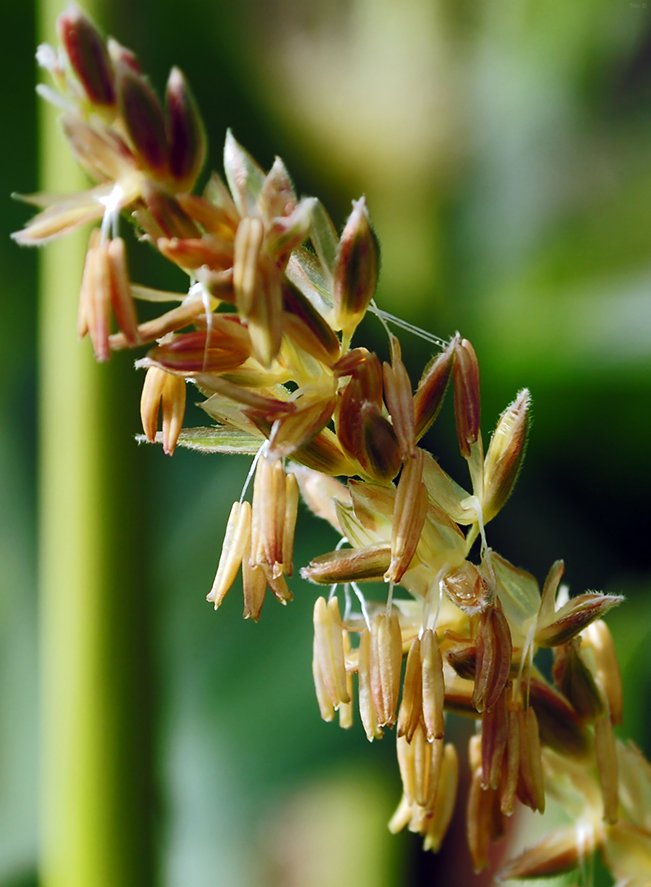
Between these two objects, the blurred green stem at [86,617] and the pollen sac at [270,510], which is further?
the blurred green stem at [86,617]

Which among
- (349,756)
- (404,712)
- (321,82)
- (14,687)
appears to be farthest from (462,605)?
(321,82)

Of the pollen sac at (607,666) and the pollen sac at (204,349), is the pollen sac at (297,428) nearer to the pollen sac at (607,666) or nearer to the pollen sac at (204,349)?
the pollen sac at (204,349)

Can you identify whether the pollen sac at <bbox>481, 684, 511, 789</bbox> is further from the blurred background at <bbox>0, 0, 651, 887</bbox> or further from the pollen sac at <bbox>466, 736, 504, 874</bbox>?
the blurred background at <bbox>0, 0, 651, 887</bbox>

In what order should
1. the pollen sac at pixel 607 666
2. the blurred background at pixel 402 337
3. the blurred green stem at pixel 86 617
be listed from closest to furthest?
the pollen sac at pixel 607 666 < the blurred green stem at pixel 86 617 < the blurred background at pixel 402 337

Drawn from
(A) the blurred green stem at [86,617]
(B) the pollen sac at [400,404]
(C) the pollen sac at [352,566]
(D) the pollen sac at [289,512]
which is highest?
(B) the pollen sac at [400,404]

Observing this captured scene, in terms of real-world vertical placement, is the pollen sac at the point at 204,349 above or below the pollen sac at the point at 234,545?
above

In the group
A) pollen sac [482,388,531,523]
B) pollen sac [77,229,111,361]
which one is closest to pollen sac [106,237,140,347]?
pollen sac [77,229,111,361]

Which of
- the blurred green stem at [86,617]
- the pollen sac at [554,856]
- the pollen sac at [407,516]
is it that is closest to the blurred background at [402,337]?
the blurred green stem at [86,617]
